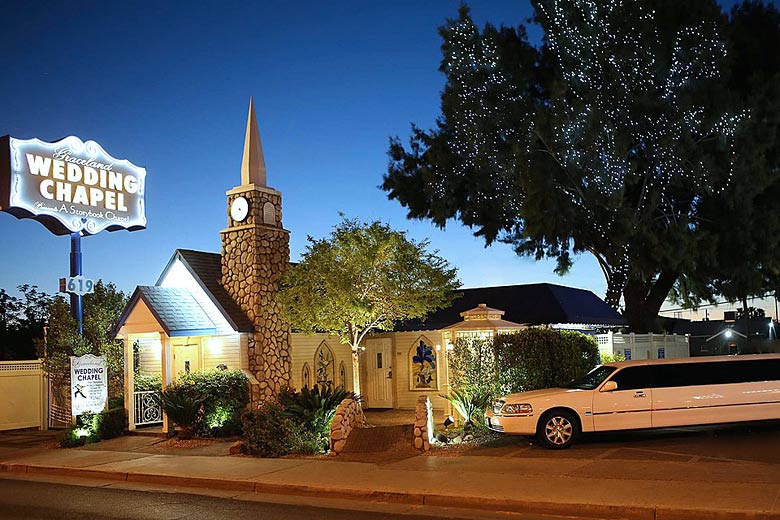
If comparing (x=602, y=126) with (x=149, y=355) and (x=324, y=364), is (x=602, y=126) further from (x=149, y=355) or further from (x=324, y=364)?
(x=149, y=355)

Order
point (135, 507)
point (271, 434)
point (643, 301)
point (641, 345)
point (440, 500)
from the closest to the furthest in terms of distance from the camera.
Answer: point (440, 500) → point (135, 507) → point (271, 434) → point (641, 345) → point (643, 301)

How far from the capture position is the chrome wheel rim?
580 inches

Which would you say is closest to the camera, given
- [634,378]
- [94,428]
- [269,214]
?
[634,378]

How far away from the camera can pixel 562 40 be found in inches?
1024

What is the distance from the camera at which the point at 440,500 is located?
11266mm

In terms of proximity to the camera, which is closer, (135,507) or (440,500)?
(440,500)

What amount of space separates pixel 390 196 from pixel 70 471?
19131mm

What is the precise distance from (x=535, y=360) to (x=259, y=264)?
27.6ft

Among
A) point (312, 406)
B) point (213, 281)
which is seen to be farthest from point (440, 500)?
point (213, 281)

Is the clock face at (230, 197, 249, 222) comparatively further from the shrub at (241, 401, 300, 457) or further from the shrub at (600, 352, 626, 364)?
the shrub at (600, 352, 626, 364)

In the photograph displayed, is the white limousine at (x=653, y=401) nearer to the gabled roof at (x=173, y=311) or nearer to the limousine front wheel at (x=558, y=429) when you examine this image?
the limousine front wheel at (x=558, y=429)

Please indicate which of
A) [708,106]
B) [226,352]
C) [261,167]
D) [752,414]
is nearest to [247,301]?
[226,352]

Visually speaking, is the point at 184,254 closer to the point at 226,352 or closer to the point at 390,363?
the point at 226,352

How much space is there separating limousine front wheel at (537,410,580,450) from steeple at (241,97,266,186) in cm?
1138
